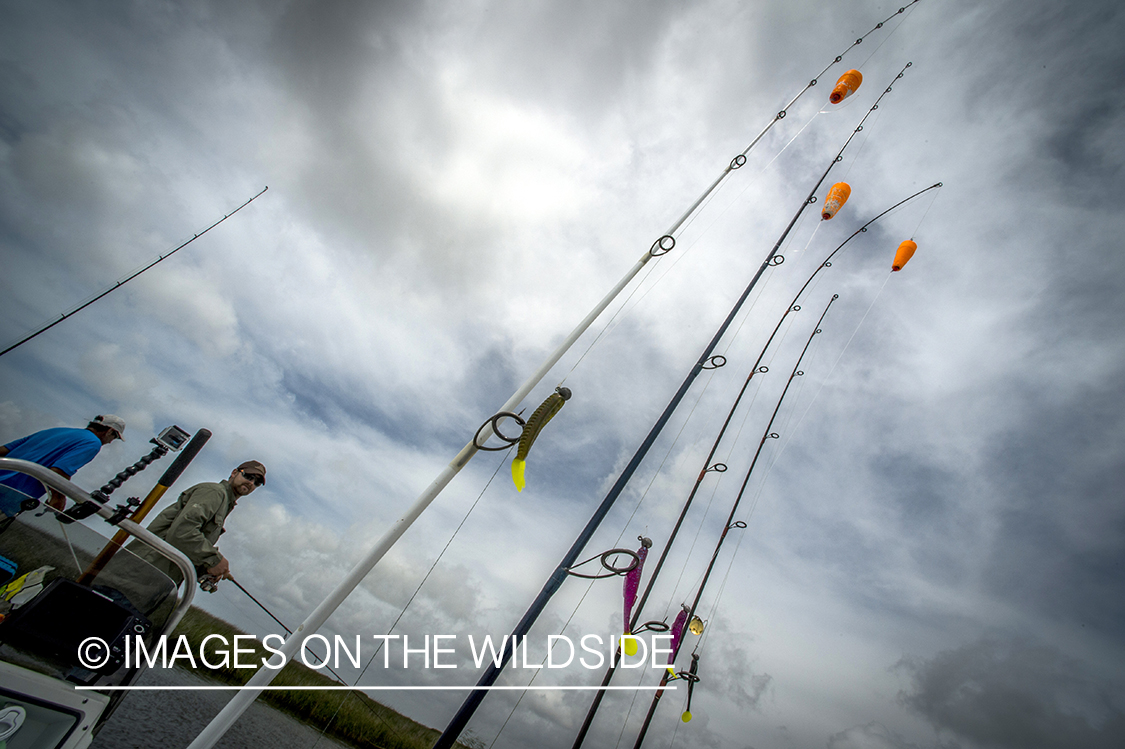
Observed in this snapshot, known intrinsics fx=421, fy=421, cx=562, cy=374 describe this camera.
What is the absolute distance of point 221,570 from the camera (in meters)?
2.77

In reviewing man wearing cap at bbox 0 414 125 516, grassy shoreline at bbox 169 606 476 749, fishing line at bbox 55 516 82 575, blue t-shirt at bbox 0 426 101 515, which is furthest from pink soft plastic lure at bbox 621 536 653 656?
grassy shoreline at bbox 169 606 476 749

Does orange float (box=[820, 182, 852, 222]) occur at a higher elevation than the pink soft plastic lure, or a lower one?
higher

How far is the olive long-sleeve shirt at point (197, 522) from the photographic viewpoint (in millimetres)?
2688

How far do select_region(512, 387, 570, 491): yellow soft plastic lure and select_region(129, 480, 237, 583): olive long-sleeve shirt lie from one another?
206 centimetres

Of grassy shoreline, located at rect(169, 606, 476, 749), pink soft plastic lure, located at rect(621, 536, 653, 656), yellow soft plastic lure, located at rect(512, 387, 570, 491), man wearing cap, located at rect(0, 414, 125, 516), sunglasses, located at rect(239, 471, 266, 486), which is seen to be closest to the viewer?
yellow soft plastic lure, located at rect(512, 387, 570, 491)

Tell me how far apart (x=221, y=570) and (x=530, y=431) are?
226cm

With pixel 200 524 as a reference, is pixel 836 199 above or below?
above

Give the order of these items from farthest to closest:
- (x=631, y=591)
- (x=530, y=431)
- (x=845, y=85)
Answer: (x=845, y=85)
(x=631, y=591)
(x=530, y=431)

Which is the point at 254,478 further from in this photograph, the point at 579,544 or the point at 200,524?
the point at 579,544

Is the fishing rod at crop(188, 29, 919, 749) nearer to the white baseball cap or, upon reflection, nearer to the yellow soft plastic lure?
the yellow soft plastic lure

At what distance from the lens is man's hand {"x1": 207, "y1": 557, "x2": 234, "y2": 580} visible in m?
2.72

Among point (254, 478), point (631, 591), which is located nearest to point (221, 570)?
point (254, 478)

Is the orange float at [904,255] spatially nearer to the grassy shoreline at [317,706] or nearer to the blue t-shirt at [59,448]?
the blue t-shirt at [59,448]

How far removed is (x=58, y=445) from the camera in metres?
2.83
